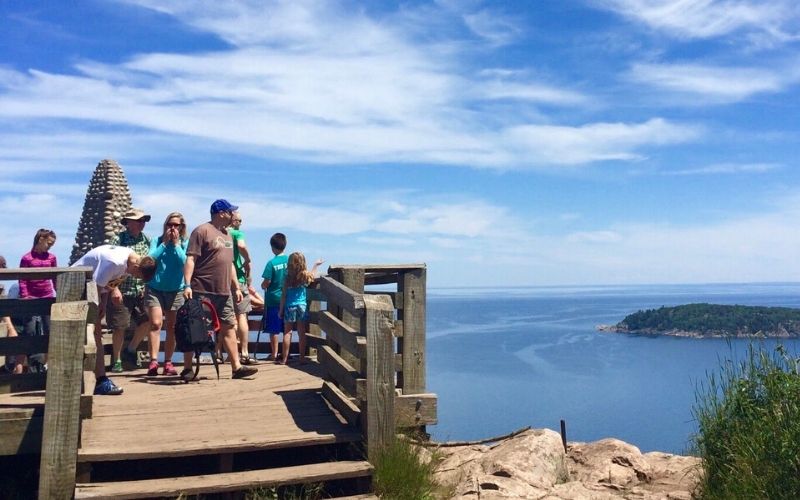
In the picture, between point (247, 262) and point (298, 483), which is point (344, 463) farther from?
point (247, 262)

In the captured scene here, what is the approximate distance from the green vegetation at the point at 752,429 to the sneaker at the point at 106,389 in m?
5.50

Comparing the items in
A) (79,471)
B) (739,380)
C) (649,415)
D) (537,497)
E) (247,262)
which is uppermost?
(247,262)

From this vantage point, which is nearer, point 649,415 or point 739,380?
point 739,380

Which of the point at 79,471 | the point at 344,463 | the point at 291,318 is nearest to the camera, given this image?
the point at 79,471

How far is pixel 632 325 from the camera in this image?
18762 cm

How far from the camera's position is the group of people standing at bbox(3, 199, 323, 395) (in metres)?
7.55

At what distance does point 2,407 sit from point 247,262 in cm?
421

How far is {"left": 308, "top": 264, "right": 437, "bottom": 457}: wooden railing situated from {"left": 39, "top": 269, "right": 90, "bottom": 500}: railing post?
2154 millimetres

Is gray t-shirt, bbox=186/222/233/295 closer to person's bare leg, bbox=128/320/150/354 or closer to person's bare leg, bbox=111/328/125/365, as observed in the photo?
person's bare leg, bbox=111/328/125/365

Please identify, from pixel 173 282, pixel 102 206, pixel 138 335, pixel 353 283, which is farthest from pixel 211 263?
pixel 102 206

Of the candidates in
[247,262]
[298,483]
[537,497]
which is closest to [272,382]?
[247,262]

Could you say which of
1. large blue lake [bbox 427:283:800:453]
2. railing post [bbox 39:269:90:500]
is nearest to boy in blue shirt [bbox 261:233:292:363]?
railing post [bbox 39:269:90:500]

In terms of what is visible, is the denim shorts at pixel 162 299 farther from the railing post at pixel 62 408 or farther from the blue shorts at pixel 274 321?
the railing post at pixel 62 408

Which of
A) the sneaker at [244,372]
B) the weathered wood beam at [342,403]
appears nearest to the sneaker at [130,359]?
the sneaker at [244,372]
